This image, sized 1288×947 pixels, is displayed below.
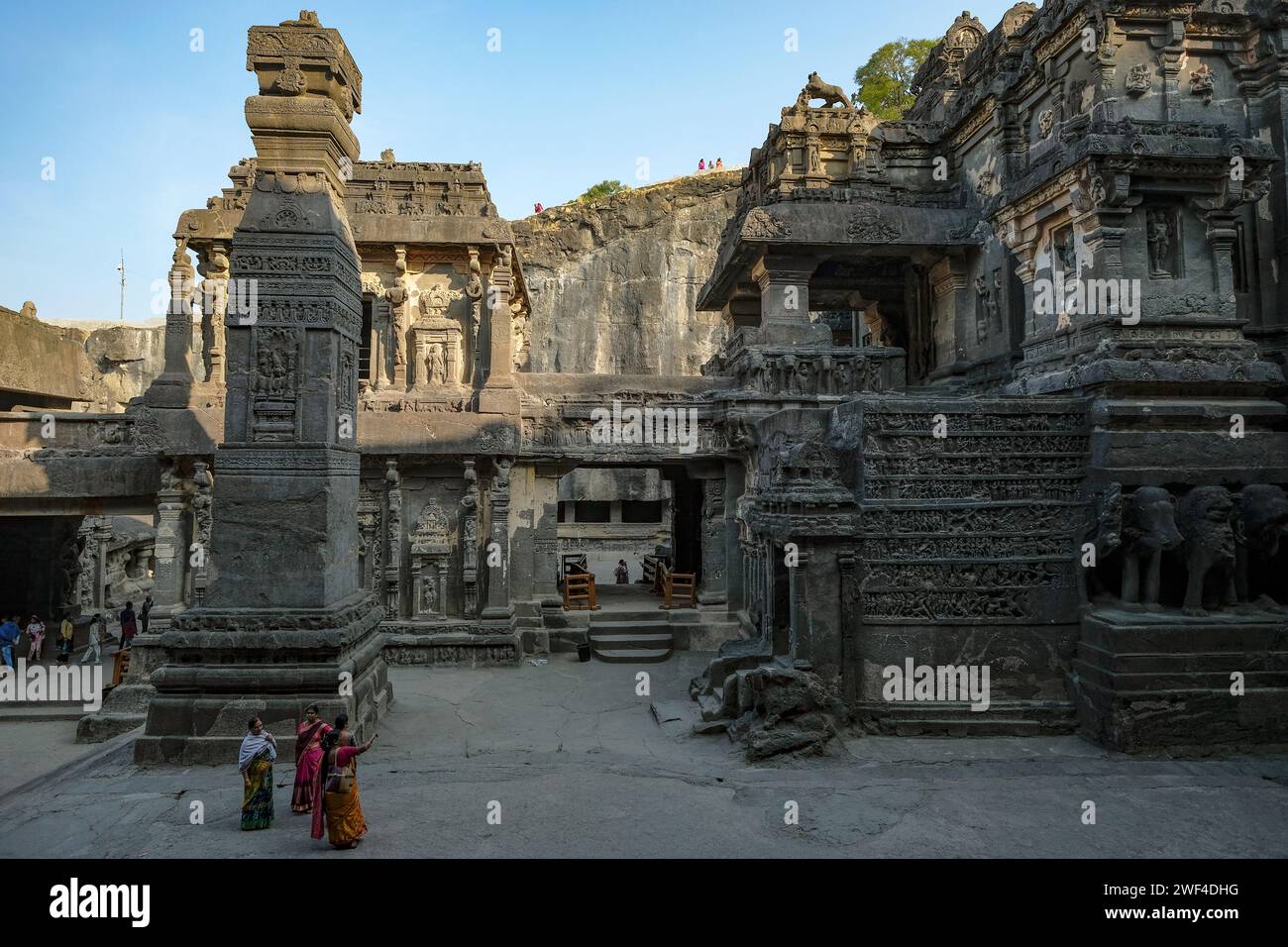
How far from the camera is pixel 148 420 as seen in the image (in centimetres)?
1222

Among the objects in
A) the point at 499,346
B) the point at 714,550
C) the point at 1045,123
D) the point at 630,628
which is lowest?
the point at 630,628

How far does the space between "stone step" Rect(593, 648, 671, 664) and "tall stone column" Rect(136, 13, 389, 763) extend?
19.0 feet

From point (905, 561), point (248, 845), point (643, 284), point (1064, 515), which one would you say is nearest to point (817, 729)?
point (905, 561)

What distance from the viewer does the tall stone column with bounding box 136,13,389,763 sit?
263 inches

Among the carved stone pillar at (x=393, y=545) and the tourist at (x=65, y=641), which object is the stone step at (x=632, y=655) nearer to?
the carved stone pillar at (x=393, y=545)

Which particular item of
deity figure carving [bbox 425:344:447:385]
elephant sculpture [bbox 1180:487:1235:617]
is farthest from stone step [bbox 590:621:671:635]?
elephant sculpture [bbox 1180:487:1235:617]

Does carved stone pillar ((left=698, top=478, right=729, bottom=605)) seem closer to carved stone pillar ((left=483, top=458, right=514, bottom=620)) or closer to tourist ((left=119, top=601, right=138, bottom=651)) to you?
carved stone pillar ((left=483, top=458, right=514, bottom=620))

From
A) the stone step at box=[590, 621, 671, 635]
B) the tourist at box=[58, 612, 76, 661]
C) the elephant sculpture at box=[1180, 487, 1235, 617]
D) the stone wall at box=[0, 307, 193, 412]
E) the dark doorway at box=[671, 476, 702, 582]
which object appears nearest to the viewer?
the elephant sculpture at box=[1180, 487, 1235, 617]

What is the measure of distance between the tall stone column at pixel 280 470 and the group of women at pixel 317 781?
129 cm

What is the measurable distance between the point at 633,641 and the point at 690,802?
7.32 meters

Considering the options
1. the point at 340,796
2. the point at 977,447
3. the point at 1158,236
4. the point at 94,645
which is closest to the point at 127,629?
the point at 94,645

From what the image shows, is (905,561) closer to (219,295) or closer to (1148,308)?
(1148,308)

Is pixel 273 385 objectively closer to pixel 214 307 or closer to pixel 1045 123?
pixel 214 307

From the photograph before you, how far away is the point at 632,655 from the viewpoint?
41.5 ft
